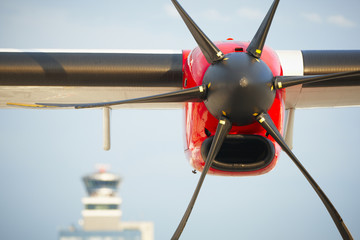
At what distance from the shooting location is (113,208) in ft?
140

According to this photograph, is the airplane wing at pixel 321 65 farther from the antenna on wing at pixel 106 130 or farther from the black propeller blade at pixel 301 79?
the antenna on wing at pixel 106 130

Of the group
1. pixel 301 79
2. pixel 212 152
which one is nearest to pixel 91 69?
pixel 212 152

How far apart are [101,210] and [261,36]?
38.2 metres

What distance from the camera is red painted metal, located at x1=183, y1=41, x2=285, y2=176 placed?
665cm

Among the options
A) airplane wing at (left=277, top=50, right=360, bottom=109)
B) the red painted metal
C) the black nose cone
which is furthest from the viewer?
airplane wing at (left=277, top=50, right=360, bottom=109)

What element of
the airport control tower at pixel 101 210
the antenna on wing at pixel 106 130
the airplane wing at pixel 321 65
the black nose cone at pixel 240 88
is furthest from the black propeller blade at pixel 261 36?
the airport control tower at pixel 101 210

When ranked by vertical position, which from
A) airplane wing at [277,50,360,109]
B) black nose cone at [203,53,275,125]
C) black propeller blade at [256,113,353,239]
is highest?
airplane wing at [277,50,360,109]

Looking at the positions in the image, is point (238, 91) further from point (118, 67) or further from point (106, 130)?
point (106, 130)

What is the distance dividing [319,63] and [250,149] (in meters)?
2.14

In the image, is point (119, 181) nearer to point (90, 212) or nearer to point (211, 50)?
point (90, 212)

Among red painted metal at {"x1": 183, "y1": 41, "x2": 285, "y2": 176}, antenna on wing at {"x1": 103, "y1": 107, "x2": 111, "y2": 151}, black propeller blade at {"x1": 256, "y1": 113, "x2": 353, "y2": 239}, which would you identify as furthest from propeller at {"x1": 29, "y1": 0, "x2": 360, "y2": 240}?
antenna on wing at {"x1": 103, "y1": 107, "x2": 111, "y2": 151}

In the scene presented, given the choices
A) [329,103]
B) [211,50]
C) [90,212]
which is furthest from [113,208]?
[211,50]

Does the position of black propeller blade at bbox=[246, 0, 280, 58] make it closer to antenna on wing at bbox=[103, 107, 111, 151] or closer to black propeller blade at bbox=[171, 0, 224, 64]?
black propeller blade at bbox=[171, 0, 224, 64]

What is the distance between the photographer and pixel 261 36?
21.1ft
